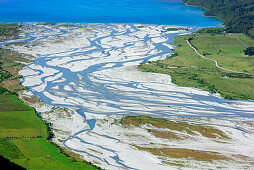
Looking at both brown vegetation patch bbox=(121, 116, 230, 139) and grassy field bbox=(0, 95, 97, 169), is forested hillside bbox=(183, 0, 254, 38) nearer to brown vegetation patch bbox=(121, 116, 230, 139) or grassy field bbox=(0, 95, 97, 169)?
brown vegetation patch bbox=(121, 116, 230, 139)

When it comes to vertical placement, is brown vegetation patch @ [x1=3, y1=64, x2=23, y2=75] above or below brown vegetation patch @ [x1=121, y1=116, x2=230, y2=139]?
above

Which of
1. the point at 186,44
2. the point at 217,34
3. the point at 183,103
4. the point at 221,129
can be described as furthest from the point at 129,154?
the point at 217,34

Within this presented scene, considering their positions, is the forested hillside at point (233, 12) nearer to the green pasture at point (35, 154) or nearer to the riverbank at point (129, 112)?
the riverbank at point (129, 112)

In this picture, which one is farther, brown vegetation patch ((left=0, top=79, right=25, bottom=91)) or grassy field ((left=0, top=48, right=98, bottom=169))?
brown vegetation patch ((left=0, top=79, right=25, bottom=91))

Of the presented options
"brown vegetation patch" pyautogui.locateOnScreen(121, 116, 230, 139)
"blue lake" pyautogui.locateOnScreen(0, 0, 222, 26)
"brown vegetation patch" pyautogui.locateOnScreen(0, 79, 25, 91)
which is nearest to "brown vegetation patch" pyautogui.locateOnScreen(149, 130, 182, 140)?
"brown vegetation patch" pyautogui.locateOnScreen(121, 116, 230, 139)

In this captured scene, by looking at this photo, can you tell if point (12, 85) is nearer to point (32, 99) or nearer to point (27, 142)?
point (32, 99)

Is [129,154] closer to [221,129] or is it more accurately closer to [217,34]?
[221,129]
